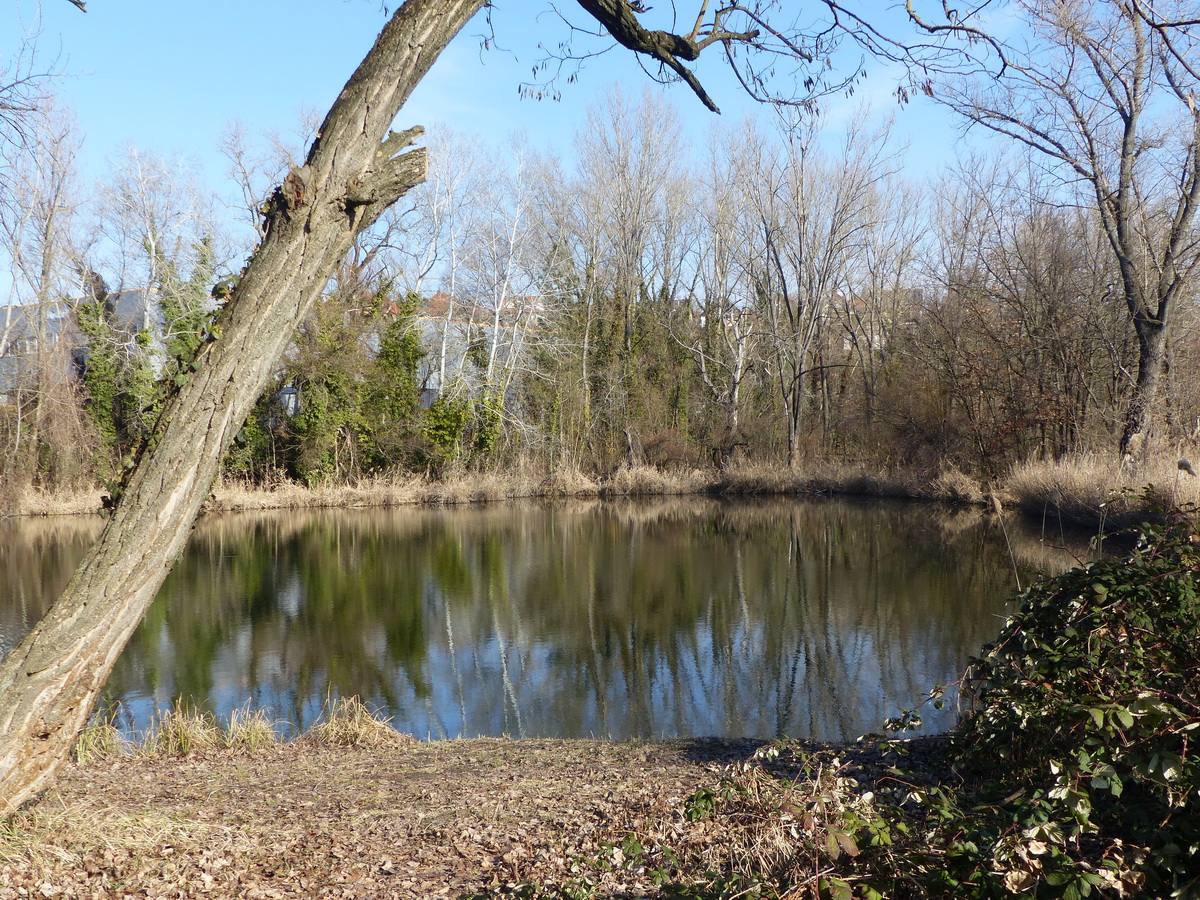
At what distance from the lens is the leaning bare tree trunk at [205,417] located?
2.99 meters

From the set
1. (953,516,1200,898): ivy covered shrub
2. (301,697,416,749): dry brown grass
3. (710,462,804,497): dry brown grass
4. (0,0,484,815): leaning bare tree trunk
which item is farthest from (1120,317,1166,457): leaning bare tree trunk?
(0,0,484,815): leaning bare tree trunk

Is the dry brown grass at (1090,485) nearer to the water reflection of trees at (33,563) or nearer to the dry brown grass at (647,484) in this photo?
the dry brown grass at (647,484)

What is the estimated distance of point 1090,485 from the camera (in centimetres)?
1559

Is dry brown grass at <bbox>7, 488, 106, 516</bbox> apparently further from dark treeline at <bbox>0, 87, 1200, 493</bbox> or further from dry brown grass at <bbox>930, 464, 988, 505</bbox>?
dry brown grass at <bbox>930, 464, 988, 505</bbox>

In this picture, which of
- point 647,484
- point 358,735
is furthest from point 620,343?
point 358,735

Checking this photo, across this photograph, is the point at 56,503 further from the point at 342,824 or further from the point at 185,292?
the point at 342,824

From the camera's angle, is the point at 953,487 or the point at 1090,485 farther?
the point at 953,487

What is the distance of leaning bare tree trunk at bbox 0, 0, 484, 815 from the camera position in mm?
2994

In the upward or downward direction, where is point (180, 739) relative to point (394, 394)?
downward

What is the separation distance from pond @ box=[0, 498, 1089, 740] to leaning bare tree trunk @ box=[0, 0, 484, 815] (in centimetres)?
475

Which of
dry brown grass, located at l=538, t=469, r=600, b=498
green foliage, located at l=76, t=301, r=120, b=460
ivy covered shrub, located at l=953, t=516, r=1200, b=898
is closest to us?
ivy covered shrub, located at l=953, t=516, r=1200, b=898

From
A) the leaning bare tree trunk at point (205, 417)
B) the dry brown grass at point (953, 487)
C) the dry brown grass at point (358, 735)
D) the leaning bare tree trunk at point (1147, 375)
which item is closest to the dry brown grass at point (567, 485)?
the dry brown grass at point (953, 487)

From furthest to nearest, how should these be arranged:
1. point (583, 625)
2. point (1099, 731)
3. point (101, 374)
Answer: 1. point (101, 374)
2. point (583, 625)
3. point (1099, 731)

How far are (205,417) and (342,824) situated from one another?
6.29 feet
